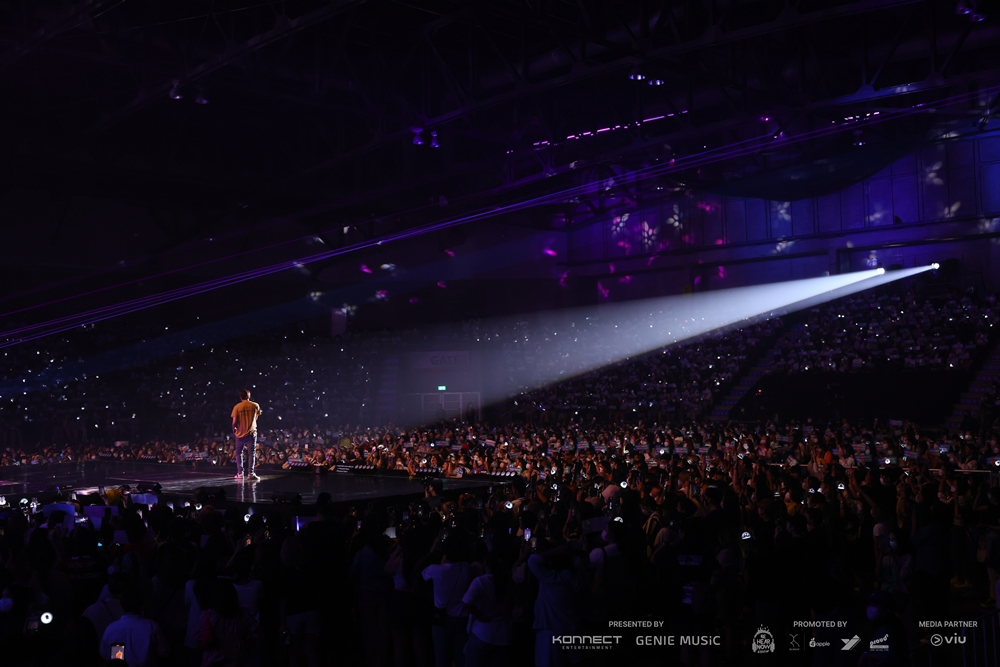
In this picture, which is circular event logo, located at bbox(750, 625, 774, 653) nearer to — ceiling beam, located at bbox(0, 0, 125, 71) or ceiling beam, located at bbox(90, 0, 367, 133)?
ceiling beam, located at bbox(90, 0, 367, 133)

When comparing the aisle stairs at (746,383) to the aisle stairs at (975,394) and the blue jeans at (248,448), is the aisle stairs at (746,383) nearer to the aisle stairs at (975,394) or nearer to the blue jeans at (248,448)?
the aisle stairs at (975,394)

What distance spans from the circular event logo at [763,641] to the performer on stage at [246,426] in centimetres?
861

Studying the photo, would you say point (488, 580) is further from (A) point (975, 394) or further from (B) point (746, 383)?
(B) point (746, 383)

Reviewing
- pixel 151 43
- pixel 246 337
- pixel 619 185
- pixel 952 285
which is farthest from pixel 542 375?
pixel 151 43

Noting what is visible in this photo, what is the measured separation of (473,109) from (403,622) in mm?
10358

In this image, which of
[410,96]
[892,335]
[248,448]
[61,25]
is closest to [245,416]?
[248,448]

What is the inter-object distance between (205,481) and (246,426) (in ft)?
4.60

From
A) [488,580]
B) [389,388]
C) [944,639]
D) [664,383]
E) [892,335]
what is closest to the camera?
[488,580]

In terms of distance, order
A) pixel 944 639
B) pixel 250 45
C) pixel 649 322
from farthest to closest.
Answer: pixel 649 322 < pixel 250 45 < pixel 944 639

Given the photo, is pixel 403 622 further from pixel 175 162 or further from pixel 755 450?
pixel 175 162

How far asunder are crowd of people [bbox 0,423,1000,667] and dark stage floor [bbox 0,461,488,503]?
3629 mm

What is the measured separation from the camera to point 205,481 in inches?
534

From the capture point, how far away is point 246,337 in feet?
80.5

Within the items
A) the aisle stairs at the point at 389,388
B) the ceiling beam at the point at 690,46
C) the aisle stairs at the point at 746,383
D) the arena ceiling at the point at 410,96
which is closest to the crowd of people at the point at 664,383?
the aisle stairs at the point at 746,383
